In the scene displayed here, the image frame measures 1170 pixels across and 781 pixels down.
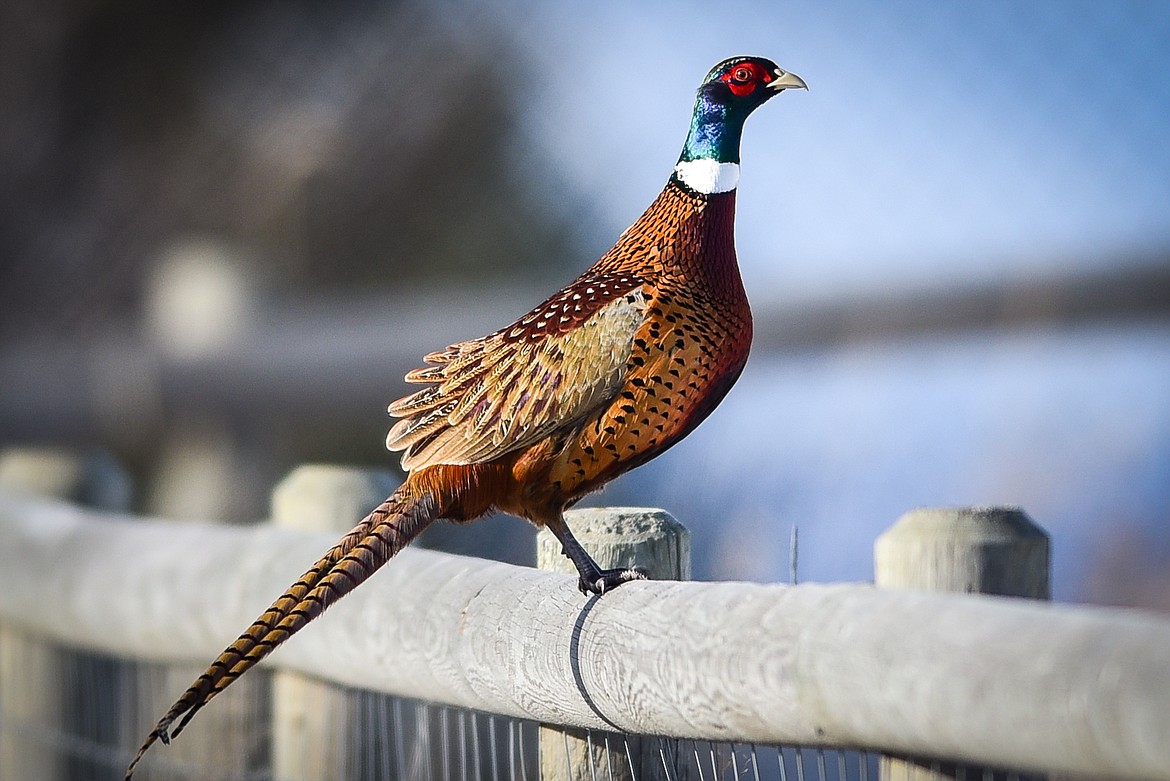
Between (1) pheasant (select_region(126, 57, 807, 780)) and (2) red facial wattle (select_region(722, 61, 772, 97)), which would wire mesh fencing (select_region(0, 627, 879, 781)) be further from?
(2) red facial wattle (select_region(722, 61, 772, 97))

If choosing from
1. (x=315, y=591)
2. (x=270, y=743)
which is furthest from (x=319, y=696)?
(x=315, y=591)

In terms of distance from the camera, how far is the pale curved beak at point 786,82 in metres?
0.71

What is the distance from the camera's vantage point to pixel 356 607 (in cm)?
88

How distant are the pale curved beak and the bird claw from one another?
28 centimetres

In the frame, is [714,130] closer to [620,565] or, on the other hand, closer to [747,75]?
[747,75]

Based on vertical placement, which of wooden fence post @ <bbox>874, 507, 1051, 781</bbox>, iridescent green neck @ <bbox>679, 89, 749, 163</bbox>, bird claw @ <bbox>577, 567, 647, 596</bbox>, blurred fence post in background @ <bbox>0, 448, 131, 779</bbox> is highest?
iridescent green neck @ <bbox>679, 89, 749, 163</bbox>

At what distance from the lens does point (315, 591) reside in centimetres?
72

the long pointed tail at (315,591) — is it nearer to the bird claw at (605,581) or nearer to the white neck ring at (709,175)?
the bird claw at (605,581)

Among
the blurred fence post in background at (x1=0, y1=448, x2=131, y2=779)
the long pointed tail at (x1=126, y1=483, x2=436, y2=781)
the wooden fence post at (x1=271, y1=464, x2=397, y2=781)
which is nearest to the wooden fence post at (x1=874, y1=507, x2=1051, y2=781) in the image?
the long pointed tail at (x1=126, y1=483, x2=436, y2=781)

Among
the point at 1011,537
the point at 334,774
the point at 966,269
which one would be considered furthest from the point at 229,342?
the point at 1011,537

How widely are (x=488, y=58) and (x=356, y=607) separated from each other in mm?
2233

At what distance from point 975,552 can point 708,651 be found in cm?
13

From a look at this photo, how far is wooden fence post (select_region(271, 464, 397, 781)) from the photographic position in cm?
98

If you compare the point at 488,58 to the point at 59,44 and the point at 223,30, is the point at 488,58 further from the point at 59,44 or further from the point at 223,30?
the point at 59,44
